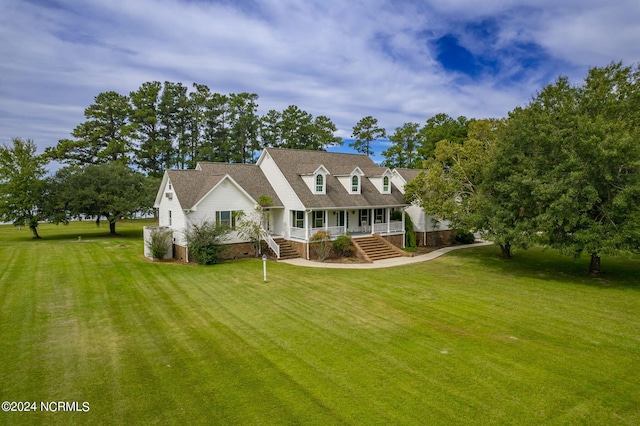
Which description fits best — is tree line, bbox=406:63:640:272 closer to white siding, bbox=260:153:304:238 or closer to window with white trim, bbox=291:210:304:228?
window with white trim, bbox=291:210:304:228

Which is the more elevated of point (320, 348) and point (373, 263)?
point (373, 263)

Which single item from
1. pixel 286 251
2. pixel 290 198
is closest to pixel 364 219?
pixel 290 198

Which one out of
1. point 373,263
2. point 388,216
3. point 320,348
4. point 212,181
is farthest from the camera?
point 388,216

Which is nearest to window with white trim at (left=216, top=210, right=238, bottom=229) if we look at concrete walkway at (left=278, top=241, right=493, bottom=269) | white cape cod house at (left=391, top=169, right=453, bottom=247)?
concrete walkway at (left=278, top=241, right=493, bottom=269)

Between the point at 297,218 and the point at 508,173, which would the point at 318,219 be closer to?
the point at 297,218

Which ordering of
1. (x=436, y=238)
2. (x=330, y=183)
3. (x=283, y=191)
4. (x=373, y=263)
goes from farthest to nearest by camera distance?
(x=436, y=238)
(x=330, y=183)
(x=283, y=191)
(x=373, y=263)

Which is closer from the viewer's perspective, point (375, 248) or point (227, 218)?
point (227, 218)

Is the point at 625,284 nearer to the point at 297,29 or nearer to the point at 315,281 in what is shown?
the point at 315,281
